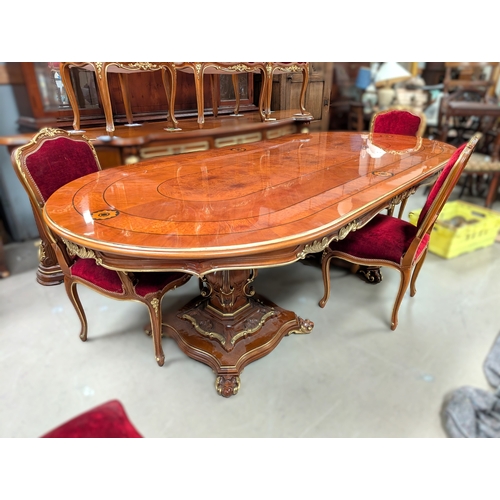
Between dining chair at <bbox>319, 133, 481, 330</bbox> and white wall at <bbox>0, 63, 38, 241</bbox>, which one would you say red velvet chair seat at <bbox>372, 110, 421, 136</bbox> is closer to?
dining chair at <bbox>319, 133, 481, 330</bbox>

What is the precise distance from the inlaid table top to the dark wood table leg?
37cm

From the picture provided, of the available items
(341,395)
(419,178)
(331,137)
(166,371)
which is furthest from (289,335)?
(331,137)

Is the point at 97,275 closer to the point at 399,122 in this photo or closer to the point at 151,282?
the point at 151,282

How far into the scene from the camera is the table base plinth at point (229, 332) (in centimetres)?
127

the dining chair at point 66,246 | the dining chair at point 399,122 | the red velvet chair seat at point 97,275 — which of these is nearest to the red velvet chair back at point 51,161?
the dining chair at point 66,246

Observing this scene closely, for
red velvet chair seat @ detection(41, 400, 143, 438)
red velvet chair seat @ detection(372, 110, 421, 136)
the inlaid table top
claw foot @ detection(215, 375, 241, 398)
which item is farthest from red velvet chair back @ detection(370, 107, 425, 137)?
red velvet chair seat @ detection(41, 400, 143, 438)

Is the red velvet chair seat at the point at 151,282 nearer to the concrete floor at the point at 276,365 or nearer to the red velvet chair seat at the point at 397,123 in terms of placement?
the concrete floor at the point at 276,365

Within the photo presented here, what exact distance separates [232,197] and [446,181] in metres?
0.78

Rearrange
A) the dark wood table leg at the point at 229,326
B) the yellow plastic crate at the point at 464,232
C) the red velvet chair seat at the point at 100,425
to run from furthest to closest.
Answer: the yellow plastic crate at the point at 464,232, the dark wood table leg at the point at 229,326, the red velvet chair seat at the point at 100,425

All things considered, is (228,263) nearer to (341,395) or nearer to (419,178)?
(341,395)

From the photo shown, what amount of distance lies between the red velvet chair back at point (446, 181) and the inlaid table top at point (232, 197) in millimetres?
112

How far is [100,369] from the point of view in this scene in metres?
1.24

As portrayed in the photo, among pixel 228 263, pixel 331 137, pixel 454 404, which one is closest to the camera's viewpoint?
pixel 228 263
